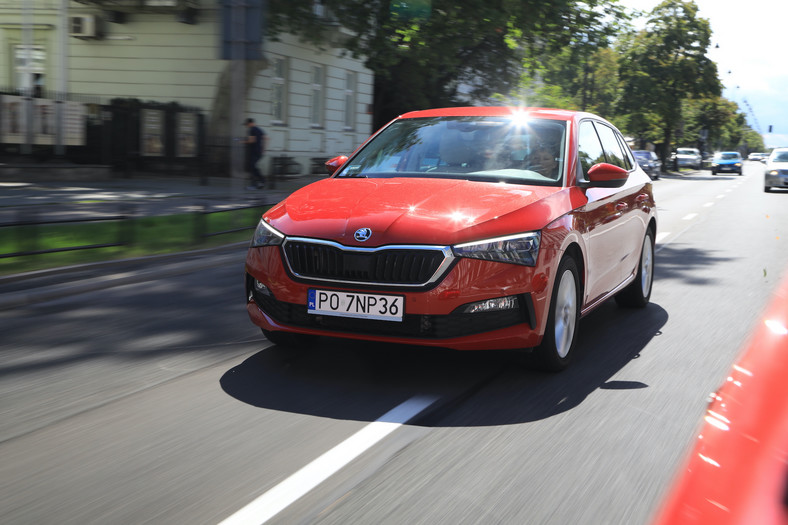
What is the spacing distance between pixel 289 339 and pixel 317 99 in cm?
2548

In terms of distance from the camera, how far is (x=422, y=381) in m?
5.11

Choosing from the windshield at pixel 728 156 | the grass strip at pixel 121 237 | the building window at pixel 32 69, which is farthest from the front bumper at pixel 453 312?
the windshield at pixel 728 156

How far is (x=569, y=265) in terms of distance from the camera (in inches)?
213

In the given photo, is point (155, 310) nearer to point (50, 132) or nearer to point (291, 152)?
point (50, 132)

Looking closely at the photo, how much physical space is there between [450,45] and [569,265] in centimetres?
1971

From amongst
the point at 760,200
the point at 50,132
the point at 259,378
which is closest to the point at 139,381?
the point at 259,378

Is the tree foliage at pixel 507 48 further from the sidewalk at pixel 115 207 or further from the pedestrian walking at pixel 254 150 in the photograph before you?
the sidewalk at pixel 115 207

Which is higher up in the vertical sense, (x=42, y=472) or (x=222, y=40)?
(x=222, y=40)

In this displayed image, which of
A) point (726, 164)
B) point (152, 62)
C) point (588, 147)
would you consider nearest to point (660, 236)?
point (588, 147)

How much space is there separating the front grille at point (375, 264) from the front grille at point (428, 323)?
205 mm

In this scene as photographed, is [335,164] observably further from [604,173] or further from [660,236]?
[660,236]

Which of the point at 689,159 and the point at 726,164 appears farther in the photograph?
the point at 689,159

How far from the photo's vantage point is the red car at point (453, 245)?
4828 millimetres

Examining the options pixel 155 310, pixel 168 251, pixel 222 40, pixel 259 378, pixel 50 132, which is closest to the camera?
pixel 259 378
